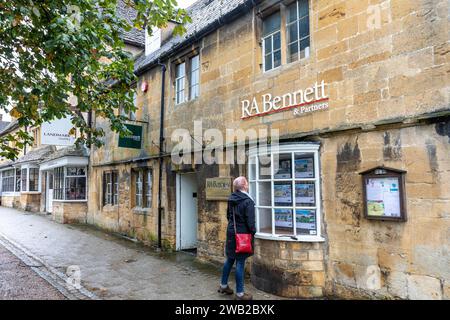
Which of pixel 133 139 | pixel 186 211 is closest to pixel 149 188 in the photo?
pixel 133 139

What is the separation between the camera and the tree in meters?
5.66

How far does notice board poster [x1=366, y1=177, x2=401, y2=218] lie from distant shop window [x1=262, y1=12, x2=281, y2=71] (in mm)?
3156

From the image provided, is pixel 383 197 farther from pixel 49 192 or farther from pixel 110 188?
pixel 49 192

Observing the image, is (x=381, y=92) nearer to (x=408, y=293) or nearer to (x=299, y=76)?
(x=299, y=76)

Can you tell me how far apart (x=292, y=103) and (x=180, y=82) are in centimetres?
467

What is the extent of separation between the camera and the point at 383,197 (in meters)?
4.98

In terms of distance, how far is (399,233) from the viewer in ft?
15.9

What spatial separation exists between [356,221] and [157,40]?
10090mm

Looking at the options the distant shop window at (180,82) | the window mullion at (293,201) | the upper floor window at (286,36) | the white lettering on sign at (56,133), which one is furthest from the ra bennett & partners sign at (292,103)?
the white lettering on sign at (56,133)

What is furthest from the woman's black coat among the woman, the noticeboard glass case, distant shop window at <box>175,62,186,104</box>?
distant shop window at <box>175,62,186,104</box>

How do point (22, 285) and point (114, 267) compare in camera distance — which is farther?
point (114, 267)

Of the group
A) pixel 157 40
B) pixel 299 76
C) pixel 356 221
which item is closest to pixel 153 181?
pixel 157 40

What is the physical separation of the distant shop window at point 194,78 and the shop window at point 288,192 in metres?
3.39

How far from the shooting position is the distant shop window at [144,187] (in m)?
11.3
